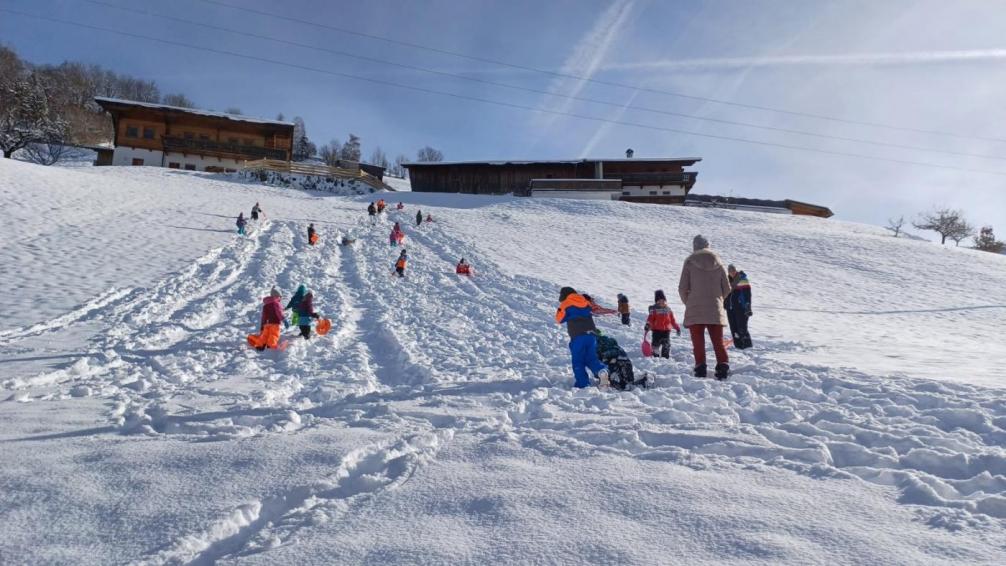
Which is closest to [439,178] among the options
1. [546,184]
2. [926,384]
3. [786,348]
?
[546,184]

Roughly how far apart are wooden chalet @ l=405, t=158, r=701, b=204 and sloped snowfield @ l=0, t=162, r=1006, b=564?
35.7 m

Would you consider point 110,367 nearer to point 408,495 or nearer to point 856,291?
point 408,495

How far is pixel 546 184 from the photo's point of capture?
42.7m

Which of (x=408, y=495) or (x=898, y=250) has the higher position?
(x=898, y=250)

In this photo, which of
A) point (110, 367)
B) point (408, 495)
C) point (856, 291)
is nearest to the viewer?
point (408, 495)

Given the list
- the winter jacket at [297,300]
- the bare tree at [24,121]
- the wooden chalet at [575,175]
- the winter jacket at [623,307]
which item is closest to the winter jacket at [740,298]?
the winter jacket at [623,307]

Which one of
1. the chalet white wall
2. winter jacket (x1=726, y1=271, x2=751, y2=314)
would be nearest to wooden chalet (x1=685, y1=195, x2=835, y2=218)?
winter jacket (x1=726, y1=271, x2=751, y2=314)

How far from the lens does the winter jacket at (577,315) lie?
650 centimetres

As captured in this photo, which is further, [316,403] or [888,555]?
[316,403]

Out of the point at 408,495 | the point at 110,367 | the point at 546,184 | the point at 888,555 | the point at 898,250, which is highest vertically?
the point at 546,184

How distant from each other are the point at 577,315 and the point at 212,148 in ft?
171

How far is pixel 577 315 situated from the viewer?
6566 millimetres

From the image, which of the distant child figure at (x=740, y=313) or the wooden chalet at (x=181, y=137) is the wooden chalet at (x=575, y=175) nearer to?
the wooden chalet at (x=181, y=137)

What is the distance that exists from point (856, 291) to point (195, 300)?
2128cm
